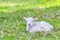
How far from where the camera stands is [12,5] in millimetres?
15820

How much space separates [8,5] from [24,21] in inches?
173

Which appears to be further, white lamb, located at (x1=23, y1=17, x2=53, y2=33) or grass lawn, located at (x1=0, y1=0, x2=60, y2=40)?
white lamb, located at (x1=23, y1=17, x2=53, y2=33)

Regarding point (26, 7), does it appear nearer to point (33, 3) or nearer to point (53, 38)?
point (33, 3)

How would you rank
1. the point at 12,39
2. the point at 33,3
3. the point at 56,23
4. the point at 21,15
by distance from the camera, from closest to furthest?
the point at 12,39, the point at 56,23, the point at 21,15, the point at 33,3

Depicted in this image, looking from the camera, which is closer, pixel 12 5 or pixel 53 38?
pixel 53 38

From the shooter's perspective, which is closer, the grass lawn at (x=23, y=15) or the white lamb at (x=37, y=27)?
the grass lawn at (x=23, y=15)

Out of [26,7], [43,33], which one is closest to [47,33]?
[43,33]

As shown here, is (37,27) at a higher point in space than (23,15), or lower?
higher

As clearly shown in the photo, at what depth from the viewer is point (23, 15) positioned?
12.9 metres

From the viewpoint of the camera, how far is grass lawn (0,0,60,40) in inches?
383

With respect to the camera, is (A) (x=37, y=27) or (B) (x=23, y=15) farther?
(B) (x=23, y=15)

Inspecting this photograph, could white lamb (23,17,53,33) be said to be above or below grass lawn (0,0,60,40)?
above

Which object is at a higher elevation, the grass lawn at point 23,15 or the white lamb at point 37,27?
the white lamb at point 37,27

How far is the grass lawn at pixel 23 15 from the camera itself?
9.72 meters
